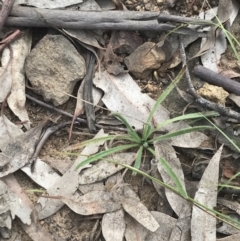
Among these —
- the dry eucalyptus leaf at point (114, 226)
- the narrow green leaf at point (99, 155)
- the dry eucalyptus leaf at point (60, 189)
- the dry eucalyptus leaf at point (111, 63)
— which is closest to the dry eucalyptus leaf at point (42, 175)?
the dry eucalyptus leaf at point (60, 189)

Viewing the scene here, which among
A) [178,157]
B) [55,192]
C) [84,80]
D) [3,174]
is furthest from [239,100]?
[3,174]

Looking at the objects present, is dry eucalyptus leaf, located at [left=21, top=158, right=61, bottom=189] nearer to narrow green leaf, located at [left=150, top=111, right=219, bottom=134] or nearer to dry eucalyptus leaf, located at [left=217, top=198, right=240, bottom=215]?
narrow green leaf, located at [left=150, top=111, right=219, bottom=134]

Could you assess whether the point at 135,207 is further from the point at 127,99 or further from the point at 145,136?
the point at 127,99

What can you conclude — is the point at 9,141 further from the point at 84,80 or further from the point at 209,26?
the point at 209,26

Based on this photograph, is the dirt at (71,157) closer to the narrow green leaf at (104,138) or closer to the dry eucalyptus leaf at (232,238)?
the narrow green leaf at (104,138)

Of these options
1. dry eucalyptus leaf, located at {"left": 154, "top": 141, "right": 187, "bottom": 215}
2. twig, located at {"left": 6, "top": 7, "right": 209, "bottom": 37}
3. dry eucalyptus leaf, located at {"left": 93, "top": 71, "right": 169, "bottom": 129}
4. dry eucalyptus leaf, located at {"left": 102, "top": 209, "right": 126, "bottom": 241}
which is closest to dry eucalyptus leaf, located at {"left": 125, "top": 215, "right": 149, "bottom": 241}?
dry eucalyptus leaf, located at {"left": 102, "top": 209, "right": 126, "bottom": 241}

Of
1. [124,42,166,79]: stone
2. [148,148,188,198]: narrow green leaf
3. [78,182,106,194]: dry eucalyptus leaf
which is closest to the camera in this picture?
[148,148,188,198]: narrow green leaf
